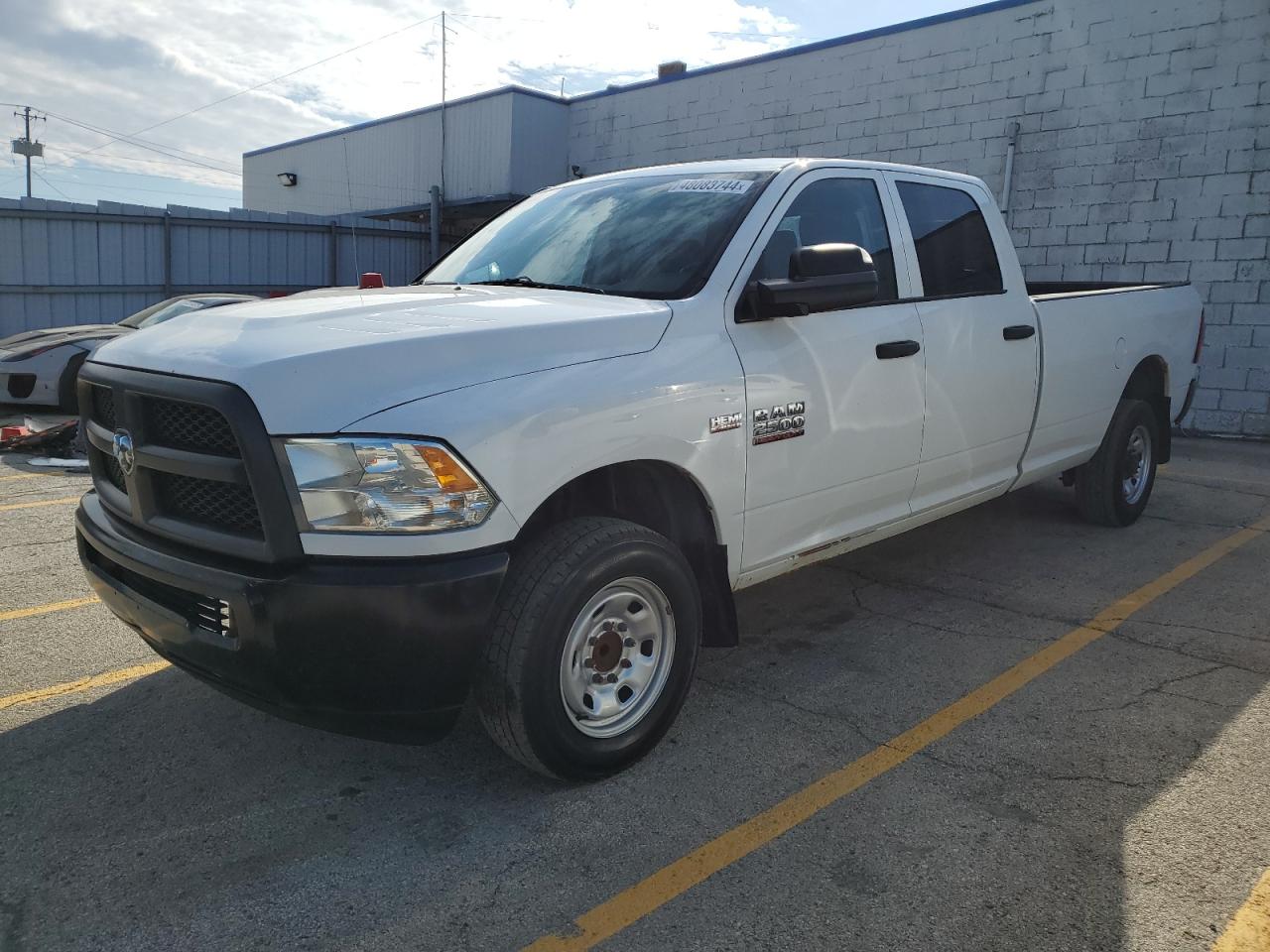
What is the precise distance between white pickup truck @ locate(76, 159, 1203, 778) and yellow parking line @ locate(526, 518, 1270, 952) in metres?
0.47

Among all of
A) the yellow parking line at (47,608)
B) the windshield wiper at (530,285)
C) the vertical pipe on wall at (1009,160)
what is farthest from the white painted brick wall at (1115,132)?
the yellow parking line at (47,608)

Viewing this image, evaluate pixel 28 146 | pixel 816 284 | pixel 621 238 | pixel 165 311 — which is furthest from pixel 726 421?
pixel 28 146

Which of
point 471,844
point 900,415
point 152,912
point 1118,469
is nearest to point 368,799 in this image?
point 471,844

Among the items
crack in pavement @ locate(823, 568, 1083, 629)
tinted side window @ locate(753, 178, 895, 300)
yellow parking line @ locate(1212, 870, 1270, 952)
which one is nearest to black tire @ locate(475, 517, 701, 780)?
tinted side window @ locate(753, 178, 895, 300)

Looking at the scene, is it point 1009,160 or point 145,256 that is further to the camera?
point 145,256

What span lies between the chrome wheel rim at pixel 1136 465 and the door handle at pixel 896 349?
9.34ft

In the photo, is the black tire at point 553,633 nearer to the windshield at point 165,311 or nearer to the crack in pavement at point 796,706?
the crack in pavement at point 796,706

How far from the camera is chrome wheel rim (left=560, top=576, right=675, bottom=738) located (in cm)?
293

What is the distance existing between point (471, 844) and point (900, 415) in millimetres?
2388

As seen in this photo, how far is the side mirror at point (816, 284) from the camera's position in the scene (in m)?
3.30

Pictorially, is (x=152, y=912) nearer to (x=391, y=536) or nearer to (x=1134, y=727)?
(x=391, y=536)

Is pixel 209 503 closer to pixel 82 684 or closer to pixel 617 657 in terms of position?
pixel 617 657

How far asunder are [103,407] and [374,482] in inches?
49.4

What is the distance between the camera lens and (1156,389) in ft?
20.9
